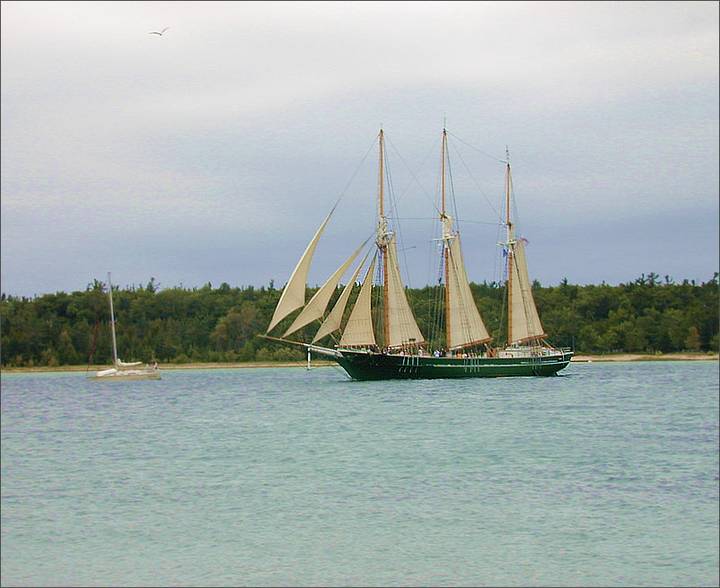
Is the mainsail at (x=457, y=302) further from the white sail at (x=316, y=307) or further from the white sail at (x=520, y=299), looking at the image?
the white sail at (x=316, y=307)

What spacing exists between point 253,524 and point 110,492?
616 centimetres

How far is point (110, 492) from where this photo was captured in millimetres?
26766

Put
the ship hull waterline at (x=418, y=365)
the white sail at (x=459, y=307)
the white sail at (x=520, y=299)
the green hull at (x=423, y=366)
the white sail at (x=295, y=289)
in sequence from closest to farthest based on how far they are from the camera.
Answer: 1. the white sail at (x=295, y=289)
2. the ship hull waterline at (x=418, y=365)
3. the green hull at (x=423, y=366)
4. the white sail at (x=459, y=307)
5. the white sail at (x=520, y=299)

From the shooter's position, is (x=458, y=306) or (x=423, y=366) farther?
(x=458, y=306)

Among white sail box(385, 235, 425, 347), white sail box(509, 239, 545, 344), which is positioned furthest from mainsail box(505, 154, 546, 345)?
white sail box(385, 235, 425, 347)

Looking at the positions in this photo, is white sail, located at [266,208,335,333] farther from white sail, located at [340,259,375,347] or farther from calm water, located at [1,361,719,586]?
calm water, located at [1,361,719,586]

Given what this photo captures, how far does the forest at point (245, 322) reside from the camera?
8462cm

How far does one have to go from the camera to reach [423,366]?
234 feet

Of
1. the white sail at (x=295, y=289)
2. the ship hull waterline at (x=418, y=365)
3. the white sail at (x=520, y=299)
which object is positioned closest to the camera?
the white sail at (x=295, y=289)

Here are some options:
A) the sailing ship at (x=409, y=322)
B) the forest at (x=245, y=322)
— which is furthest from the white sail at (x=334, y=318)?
the forest at (x=245, y=322)

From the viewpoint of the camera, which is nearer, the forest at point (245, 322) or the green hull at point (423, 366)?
the green hull at point (423, 366)

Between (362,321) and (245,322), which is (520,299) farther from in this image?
(245,322)

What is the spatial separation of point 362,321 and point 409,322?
13.4ft

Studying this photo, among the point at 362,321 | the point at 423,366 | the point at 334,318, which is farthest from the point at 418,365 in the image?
the point at 334,318
